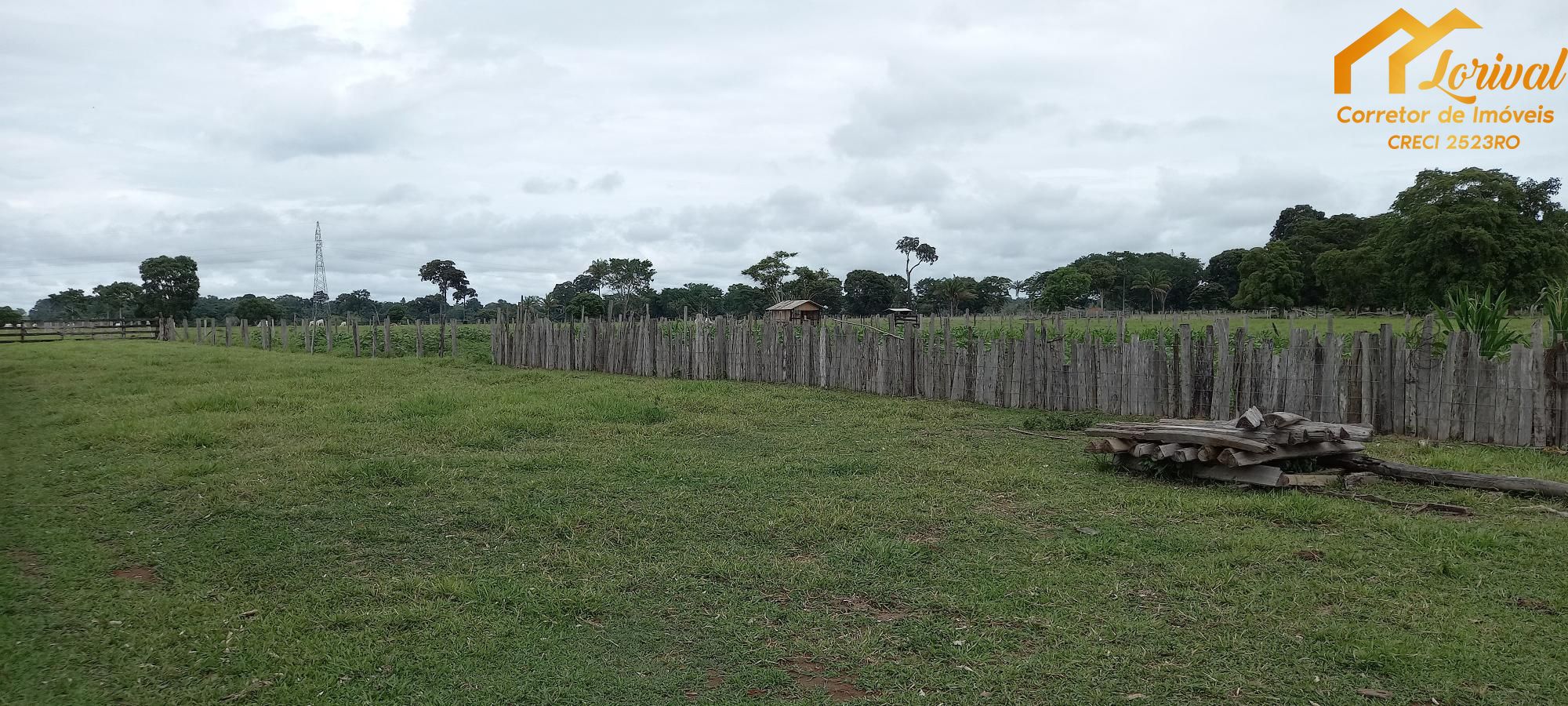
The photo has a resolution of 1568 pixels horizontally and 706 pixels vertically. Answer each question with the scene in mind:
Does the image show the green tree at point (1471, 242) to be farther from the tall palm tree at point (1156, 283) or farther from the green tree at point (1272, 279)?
the tall palm tree at point (1156, 283)

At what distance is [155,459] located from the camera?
7988 millimetres

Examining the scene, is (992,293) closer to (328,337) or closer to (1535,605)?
(328,337)

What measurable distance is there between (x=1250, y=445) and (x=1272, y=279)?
5286cm

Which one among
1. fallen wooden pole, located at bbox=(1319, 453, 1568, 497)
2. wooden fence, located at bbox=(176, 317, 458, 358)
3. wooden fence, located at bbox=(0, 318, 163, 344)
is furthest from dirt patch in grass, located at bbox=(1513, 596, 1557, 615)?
wooden fence, located at bbox=(0, 318, 163, 344)

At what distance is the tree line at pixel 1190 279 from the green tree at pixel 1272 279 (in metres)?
0.08

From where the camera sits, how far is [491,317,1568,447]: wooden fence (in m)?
8.18

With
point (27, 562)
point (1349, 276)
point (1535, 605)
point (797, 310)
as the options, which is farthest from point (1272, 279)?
point (27, 562)

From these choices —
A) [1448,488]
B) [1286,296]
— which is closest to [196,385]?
[1448,488]

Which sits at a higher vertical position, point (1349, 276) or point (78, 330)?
point (1349, 276)

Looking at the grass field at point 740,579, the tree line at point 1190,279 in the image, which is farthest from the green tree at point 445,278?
the grass field at point 740,579

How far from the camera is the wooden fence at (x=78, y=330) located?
33.7 metres

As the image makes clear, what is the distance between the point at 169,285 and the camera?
5719 centimetres

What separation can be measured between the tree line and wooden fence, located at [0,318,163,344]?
17.8 ft

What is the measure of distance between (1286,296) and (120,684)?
59.2 m
